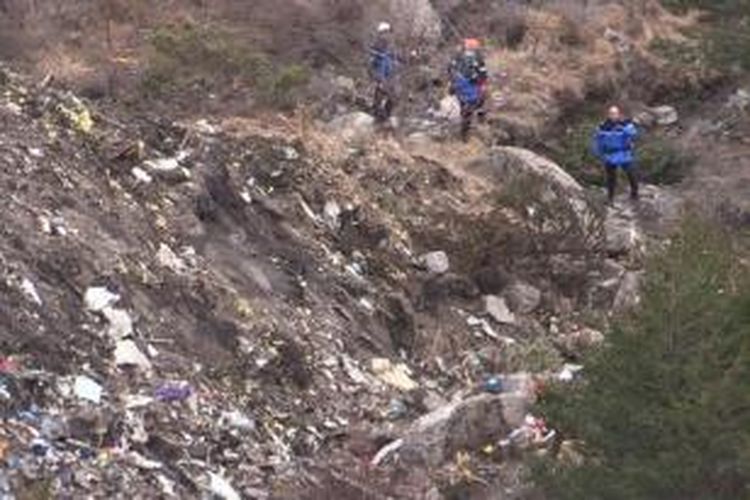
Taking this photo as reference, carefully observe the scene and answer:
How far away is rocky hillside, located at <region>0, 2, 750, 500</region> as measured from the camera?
941 cm

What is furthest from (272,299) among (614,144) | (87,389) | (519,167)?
(614,144)

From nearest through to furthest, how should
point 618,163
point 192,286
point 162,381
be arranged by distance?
point 162,381 < point 192,286 < point 618,163

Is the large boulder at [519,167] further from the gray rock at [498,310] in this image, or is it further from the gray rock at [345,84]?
the gray rock at [345,84]

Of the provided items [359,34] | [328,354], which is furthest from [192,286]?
[359,34]

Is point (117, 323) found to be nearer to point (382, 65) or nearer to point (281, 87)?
point (281, 87)

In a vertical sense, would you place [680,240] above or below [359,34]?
above

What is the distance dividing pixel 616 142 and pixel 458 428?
662 centimetres

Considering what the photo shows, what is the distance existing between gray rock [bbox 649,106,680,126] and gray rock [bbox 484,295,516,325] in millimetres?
7095

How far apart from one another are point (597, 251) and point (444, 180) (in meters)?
1.95

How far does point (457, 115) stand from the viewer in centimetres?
1784

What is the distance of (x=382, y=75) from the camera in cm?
1738

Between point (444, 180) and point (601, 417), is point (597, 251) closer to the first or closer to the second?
point (444, 180)

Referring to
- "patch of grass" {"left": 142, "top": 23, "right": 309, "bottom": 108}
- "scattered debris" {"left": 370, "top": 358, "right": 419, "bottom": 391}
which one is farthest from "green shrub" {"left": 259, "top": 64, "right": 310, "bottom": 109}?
"scattered debris" {"left": 370, "top": 358, "right": 419, "bottom": 391}

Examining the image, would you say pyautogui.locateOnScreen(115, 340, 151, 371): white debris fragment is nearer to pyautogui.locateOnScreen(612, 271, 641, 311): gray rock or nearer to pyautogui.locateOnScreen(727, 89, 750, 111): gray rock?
pyautogui.locateOnScreen(612, 271, 641, 311): gray rock
